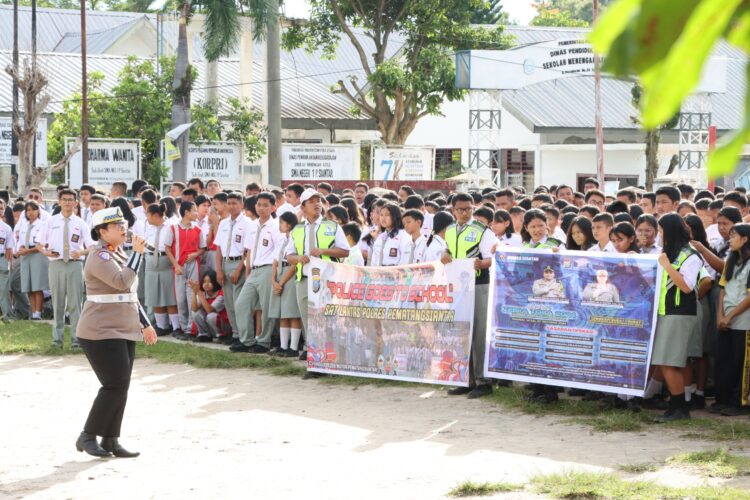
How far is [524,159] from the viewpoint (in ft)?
146

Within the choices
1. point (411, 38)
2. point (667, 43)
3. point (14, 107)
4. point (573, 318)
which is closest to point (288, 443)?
point (573, 318)

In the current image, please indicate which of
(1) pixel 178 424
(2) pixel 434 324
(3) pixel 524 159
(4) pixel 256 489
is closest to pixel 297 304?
(2) pixel 434 324

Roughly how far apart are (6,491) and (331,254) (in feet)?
17.6

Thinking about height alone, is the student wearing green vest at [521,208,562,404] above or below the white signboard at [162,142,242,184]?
below

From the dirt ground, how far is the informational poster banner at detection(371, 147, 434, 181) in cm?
1758

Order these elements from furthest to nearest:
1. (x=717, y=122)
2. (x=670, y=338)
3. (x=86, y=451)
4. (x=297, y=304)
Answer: (x=717, y=122) → (x=297, y=304) → (x=670, y=338) → (x=86, y=451)

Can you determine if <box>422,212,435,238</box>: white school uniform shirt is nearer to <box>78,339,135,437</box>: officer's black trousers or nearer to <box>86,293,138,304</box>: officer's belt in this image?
<box>86,293,138,304</box>: officer's belt

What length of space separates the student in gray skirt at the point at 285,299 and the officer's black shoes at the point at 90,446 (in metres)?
4.84

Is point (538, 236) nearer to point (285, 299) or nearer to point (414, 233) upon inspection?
point (414, 233)

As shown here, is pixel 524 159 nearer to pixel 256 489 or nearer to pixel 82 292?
pixel 82 292

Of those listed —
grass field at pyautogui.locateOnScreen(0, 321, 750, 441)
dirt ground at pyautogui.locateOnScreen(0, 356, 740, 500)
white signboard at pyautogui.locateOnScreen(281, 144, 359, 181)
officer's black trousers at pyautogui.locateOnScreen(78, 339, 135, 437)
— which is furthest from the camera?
white signboard at pyautogui.locateOnScreen(281, 144, 359, 181)

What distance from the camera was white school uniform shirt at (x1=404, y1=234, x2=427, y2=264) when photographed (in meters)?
11.1

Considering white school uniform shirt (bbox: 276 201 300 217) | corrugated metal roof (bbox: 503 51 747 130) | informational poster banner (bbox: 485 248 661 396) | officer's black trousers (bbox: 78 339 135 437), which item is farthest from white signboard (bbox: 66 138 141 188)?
corrugated metal roof (bbox: 503 51 747 130)

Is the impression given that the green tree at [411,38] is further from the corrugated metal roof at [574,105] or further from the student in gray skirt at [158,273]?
the student in gray skirt at [158,273]
